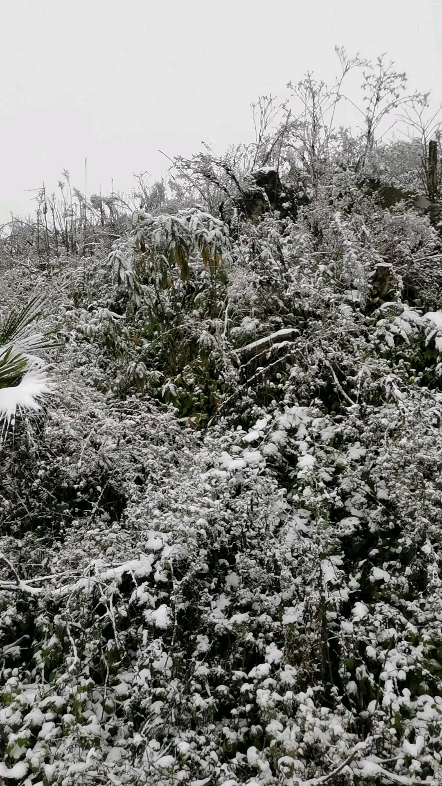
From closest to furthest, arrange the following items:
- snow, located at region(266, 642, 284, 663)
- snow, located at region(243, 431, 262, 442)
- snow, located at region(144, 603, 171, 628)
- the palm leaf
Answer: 1. snow, located at region(266, 642, 284, 663)
2. snow, located at region(144, 603, 171, 628)
3. snow, located at region(243, 431, 262, 442)
4. the palm leaf

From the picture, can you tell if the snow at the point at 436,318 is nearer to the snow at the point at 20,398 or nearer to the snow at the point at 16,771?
the snow at the point at 20,398

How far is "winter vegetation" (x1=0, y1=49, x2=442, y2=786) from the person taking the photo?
2.79 meters

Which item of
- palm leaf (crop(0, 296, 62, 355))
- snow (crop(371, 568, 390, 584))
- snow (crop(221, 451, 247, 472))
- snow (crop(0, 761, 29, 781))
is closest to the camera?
snow (crop(0, 761, 29, 781))

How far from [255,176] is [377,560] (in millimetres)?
6457

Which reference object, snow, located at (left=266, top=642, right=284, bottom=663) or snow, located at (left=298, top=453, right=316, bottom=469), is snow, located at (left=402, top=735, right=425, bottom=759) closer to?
snow, located at (left=266, top=642, right=284, bottom=663)

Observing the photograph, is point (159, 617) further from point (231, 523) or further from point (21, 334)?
point (21, 334)

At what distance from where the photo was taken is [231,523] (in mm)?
3572

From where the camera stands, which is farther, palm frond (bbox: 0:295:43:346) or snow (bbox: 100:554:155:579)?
palm frond (bbox: 0:295:43:346)

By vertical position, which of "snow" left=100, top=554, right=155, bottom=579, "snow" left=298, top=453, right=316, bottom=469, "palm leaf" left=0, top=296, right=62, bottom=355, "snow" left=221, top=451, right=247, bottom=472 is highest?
"palm leaf" left=0, top=296, right=62, bottom=355

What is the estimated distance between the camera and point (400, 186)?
28.2ft

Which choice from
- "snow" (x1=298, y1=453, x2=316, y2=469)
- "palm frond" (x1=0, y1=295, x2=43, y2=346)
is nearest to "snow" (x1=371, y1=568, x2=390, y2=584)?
"snow" (x1=298, y1=453, x2=316, y2=469)

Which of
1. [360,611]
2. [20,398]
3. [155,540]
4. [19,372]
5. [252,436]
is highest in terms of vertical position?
[19,372]

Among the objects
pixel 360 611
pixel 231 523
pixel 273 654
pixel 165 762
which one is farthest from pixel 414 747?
pixel 231 523

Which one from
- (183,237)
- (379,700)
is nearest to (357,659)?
(379,700)
